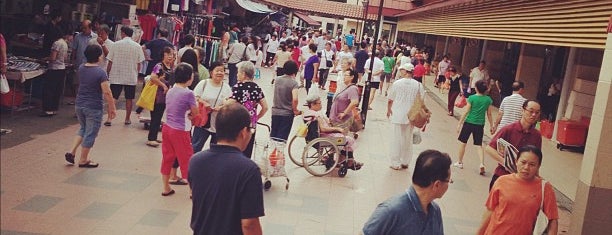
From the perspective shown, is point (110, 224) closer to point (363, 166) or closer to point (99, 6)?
point (363, 166)

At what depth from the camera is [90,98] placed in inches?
289

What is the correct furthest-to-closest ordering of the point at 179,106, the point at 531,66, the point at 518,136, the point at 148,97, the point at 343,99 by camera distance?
the point at 531,66 < the point at 343,99 < the point at 148,97 < the point at 179,106 < the point at 518,136

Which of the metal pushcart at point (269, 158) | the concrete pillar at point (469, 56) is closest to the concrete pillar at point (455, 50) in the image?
the concrete pillar at point (469, 56)

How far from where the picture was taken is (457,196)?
8.55 m

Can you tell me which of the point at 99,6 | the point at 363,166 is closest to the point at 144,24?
the point at 99,6

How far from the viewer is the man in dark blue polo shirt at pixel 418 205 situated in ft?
10.1

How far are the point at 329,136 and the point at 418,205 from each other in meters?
5.58


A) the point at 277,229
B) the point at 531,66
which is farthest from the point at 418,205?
the point at 531,66

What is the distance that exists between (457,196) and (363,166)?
1698mm

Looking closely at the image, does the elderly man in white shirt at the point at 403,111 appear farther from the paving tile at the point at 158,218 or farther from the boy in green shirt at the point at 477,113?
the paving tile at the point at 158,218

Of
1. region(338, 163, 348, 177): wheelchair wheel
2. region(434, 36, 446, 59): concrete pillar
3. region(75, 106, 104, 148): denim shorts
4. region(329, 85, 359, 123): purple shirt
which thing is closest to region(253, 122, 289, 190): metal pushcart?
region(338, 163, 348, 177): wheelchair wheel

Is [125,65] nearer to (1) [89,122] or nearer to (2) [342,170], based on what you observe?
(1) [89,122]

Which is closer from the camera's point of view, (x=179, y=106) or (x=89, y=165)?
(x=179, y=106)

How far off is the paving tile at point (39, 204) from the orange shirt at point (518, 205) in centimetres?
422
